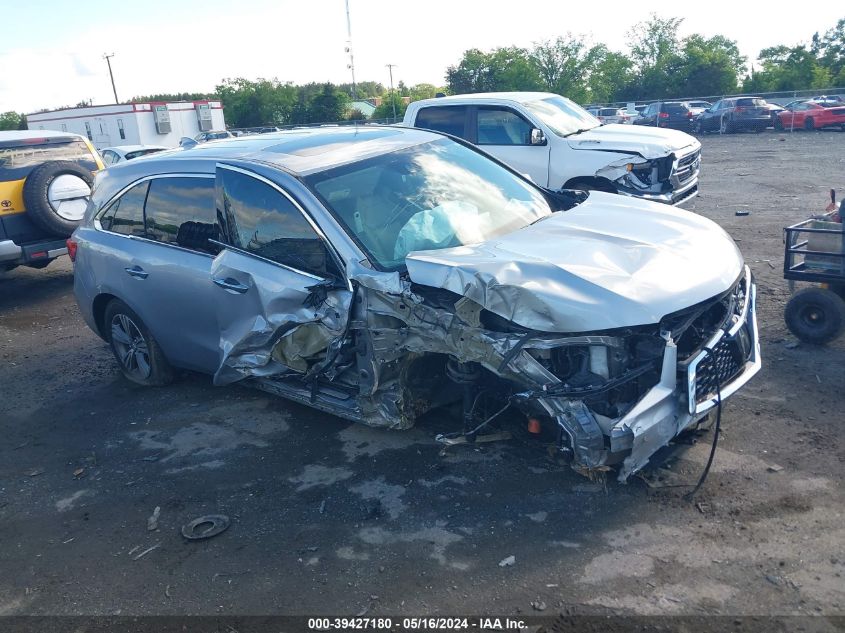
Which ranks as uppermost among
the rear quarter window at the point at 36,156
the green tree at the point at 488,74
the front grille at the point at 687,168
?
the green tree at the point at 488,74

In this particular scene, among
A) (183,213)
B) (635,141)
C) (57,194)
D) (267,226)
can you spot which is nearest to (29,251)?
(57,194)

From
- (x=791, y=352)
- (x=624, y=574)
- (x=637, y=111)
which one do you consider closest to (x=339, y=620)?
(x=624, y=574)

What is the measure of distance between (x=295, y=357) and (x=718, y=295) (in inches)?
99.5

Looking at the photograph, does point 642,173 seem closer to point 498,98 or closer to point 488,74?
point 498,98

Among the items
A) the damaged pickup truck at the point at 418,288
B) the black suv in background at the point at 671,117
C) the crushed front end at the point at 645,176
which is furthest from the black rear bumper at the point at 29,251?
the black suv in background at the point at 671,117

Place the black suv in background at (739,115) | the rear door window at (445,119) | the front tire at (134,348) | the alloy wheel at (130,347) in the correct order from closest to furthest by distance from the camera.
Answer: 1. the front tire at (134,348)
2. the alloy wheel at (130,347)
3. the rear door window at (445,119)
4. the black suv in background at (739,115)

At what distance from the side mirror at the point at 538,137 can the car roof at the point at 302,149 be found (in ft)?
15.4

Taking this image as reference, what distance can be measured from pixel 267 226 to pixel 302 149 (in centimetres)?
72

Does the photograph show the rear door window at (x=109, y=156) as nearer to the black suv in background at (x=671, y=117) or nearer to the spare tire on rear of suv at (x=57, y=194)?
the spare tire on rear of suv at (x=57, y=194)

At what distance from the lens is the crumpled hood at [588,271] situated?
3.39 meters

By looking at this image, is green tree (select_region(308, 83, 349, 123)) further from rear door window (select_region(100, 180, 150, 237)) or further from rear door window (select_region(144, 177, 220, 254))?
rear door window (select_region(144, 177, 220, 254))

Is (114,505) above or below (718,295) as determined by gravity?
below

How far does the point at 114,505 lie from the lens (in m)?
4.12

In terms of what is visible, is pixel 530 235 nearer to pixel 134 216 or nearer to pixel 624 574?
pixel 624 574
